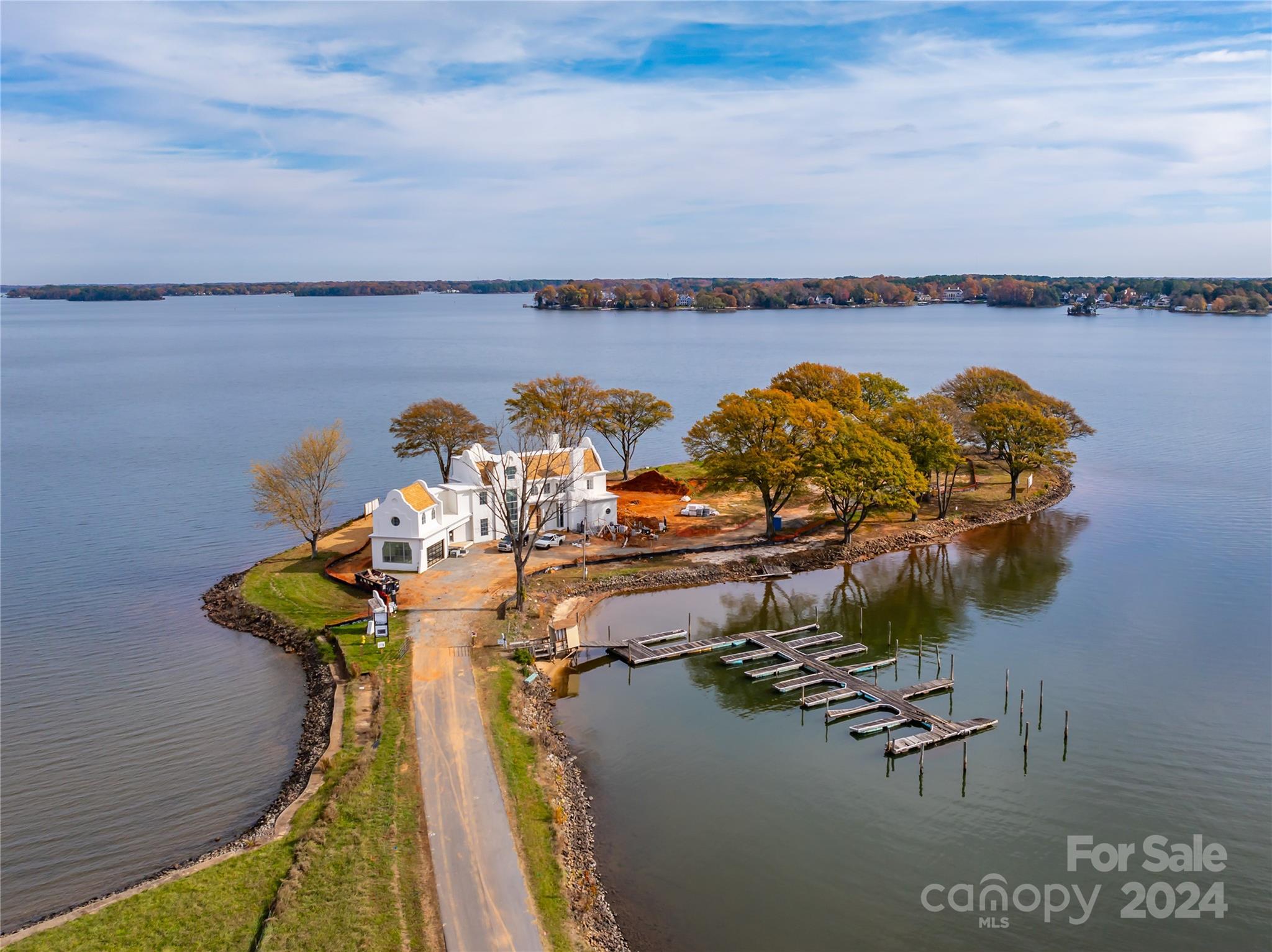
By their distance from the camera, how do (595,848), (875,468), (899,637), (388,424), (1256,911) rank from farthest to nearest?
1. (388,424)
2. (875,468)
3. (899,637)
4. (595,848)
5. (1256,911)

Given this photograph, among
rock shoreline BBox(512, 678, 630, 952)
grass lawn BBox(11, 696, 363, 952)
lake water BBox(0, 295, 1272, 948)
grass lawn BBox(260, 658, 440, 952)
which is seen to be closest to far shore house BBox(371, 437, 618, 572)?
lake water BBox(0, 295, 1272, 948)

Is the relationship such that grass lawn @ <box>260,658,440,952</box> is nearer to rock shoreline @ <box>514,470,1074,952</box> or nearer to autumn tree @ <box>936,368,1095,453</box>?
rock shoreline @ <box>514,470,1074,952</box>

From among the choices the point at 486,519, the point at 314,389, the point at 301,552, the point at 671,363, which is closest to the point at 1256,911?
the point at 486,519

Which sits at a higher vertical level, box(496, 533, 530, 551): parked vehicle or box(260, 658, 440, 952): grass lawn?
box(496, 533, 530, 551): parked vehicle

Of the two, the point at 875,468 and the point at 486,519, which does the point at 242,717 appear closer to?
the point at 486,519

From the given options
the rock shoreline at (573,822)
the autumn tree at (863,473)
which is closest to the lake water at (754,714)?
the rock shoreline at (573,822)
